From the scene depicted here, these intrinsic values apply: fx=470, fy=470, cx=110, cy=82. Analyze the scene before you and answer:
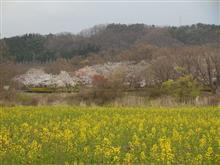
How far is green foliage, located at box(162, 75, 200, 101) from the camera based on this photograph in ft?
113

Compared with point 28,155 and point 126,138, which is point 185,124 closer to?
point 126,138

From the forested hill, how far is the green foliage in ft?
160

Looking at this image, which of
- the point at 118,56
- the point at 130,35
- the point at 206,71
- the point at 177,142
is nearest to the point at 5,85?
the point at 206,71

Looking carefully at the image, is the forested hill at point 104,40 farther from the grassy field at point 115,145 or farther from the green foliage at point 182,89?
the grassy field at point 115,145

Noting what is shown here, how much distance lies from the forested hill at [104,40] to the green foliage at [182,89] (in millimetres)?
48886

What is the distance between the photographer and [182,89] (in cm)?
3522

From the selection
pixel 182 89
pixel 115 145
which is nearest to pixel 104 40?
pixel 182 89

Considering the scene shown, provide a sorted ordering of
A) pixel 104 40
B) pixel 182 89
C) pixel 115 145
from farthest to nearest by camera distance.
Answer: pixel 104 40
pixel 182 89
pixel 115 145

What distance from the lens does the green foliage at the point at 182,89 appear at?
34406 mm

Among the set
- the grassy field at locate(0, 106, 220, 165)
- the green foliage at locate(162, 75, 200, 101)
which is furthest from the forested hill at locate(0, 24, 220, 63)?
the grassy field at locate(0, 106, 220, 165)

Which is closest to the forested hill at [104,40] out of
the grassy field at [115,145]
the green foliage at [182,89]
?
the green foliage at [182,89]

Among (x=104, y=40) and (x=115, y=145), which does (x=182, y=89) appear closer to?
(x=115, y=145)

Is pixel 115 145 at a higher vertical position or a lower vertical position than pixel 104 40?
lower

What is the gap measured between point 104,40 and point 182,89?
61558 millimetres
